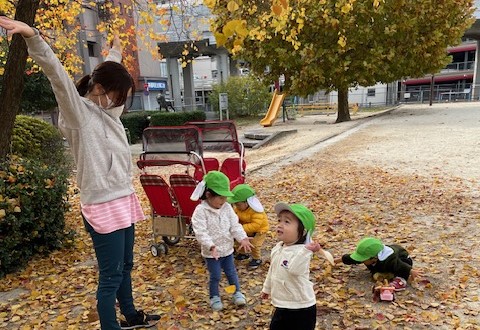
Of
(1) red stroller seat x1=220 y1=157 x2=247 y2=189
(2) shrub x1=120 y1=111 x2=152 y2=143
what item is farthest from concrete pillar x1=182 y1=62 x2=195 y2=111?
(1) red stroller seat x1=220 y1=157 x2=247 y2=189

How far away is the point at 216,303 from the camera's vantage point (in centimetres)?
312

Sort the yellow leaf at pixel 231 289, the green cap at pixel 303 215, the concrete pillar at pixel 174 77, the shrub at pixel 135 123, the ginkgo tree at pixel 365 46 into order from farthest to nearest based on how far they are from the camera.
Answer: the concrete pillar at pixel 174 77
the shrub at pixel 135 123
the ginkgo tree at pixel 365 46
the yellow leaf at pixel 231 289
the green cap at pixel 303 215

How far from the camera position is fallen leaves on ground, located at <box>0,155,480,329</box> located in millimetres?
2955

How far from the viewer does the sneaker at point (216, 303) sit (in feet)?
10.2

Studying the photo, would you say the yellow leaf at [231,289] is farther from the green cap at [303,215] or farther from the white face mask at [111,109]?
the white face mask at [111,109]

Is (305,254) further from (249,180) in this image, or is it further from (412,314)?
(249,180)

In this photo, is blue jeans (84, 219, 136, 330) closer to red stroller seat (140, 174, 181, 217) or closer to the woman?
the woman

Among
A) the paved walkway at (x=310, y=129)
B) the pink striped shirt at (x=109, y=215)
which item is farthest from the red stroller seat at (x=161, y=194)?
the paved walkway at (x=310, y=129)

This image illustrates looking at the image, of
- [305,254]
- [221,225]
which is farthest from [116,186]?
[305,254]

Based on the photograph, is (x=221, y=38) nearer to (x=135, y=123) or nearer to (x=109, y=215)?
(x=109, y=215)

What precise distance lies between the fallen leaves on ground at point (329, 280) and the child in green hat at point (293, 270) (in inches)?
24.6

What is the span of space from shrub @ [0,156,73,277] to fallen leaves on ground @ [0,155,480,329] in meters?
0.16

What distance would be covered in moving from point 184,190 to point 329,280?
1613mm

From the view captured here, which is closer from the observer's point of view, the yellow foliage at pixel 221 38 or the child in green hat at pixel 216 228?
the yellow foliage at pixel 221 38
